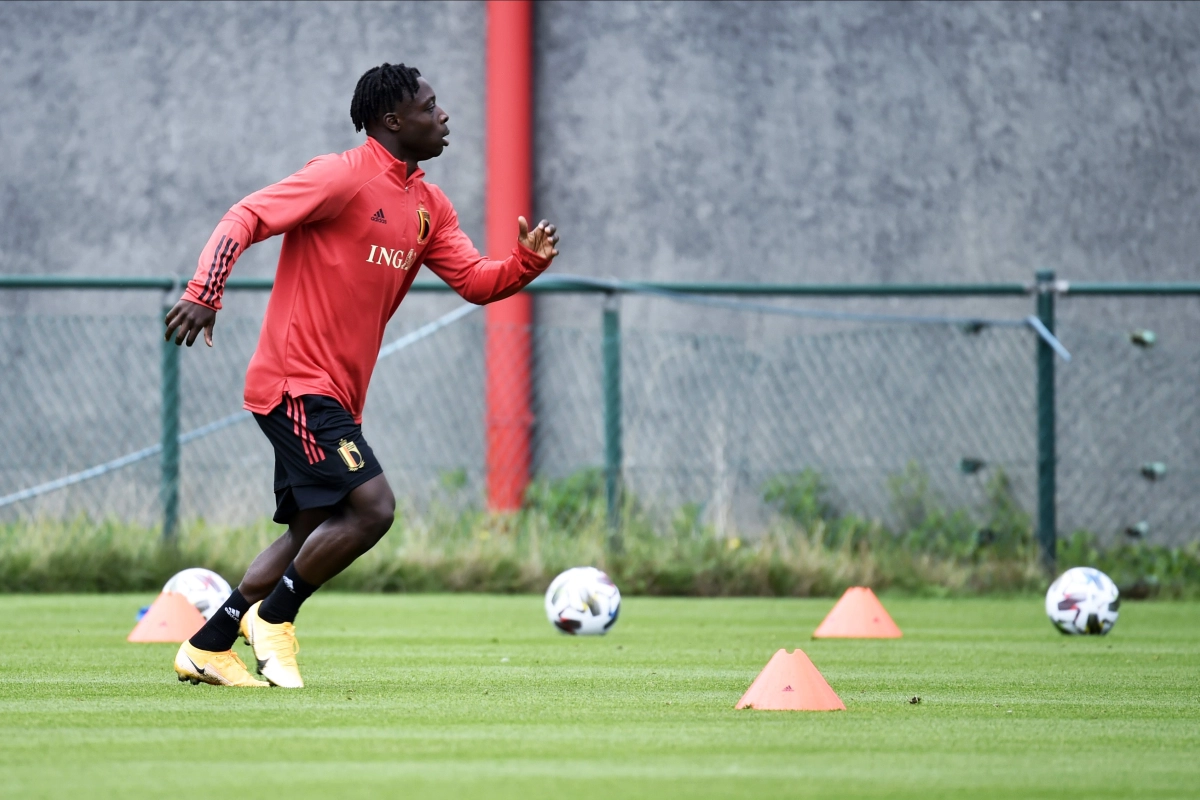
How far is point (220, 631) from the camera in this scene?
215 inches

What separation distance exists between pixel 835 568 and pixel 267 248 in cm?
537

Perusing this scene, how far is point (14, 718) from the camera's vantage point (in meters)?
4.50

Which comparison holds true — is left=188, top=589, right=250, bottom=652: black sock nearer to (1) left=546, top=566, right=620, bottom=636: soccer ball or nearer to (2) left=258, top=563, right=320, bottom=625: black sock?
(2) left=258, top=563, right=320, bottom=625: black sock

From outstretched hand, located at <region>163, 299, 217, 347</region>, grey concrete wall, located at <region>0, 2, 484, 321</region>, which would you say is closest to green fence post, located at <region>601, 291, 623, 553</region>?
grey concrete wall, located at <region>0, 2, 484, 321</region>

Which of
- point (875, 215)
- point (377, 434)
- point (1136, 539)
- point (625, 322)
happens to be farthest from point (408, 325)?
point (1136, 539)

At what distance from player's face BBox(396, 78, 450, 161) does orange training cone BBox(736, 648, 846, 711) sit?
2.17 meters

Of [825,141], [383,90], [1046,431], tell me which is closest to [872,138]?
[825,141]

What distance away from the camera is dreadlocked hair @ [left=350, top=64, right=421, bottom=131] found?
5.74 metres

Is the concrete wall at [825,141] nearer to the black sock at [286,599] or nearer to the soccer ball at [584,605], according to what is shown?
the soccer ball at [584,605]

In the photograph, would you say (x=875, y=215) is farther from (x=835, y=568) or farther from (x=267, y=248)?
(x=267, y=248)

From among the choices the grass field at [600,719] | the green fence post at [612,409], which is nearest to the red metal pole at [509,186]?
the green fence post at [612,409]

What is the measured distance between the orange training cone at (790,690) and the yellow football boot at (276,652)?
1548mm

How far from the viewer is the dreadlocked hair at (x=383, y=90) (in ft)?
18.8

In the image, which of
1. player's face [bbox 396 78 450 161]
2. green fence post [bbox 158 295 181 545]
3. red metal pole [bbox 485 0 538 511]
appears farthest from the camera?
red metal pole [bbox 485 0 538 511]
